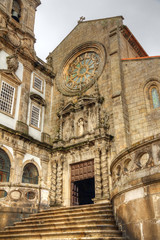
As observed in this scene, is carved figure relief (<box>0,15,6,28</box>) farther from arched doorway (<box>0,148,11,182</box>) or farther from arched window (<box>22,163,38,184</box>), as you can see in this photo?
arched window (<box>22,163,38,184</box>)

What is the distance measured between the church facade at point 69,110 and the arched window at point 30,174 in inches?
2.5

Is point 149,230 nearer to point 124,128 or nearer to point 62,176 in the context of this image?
point 124,128

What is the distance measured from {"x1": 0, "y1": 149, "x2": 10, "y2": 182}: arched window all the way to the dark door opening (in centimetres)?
434

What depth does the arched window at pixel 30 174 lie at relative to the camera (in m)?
16.3

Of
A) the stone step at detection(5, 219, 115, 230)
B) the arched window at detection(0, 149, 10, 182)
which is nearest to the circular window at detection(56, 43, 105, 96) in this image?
the arched window at detection(0, 149, 10, 182)

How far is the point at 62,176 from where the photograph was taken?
1686cm

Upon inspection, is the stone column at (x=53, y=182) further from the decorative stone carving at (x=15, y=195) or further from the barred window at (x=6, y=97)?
the decorative stone carving at (x=15, y=195)

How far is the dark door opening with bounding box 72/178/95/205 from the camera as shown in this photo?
649 inches

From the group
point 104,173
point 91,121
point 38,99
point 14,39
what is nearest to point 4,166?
point 104,173

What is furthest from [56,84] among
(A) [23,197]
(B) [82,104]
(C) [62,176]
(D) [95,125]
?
(A) [23,197]

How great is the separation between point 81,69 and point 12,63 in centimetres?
568

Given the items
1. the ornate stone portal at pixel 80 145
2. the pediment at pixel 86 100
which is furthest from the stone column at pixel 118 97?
the pediment at pixel 86 100

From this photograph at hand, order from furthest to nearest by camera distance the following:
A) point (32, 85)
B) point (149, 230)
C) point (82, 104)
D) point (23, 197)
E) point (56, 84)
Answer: point (56, 84), point (32, 85), point (82, 104), point (23, 197), point (149, 230)

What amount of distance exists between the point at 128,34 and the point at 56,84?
7067mm
